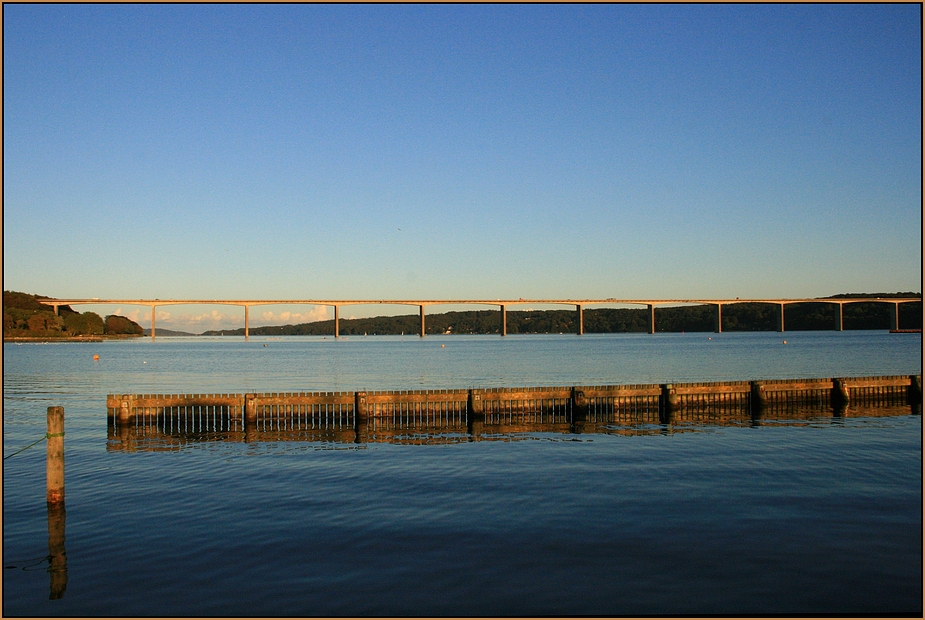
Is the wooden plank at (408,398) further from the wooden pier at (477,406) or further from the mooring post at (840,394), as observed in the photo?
the mooring post at (840,394)

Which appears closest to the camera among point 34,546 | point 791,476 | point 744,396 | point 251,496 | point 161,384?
point 34,546

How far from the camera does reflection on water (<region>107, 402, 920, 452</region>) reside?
25.5 meters

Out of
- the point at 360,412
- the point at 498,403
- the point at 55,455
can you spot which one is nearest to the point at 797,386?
the point at 498,403

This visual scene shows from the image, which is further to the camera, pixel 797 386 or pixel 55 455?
pixel 797 386

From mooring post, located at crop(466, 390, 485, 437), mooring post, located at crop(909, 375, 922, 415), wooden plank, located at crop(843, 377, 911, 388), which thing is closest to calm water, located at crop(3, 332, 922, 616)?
mooring post, located at crop(466, 390, 485, 437)

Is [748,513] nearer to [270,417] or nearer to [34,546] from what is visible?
[34,546]

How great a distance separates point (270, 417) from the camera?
90.9 ft

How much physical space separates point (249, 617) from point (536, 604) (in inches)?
164

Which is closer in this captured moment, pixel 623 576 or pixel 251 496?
pixel 623 576

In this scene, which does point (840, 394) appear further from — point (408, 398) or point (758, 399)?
point (408, 398)

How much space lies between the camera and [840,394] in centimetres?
3303

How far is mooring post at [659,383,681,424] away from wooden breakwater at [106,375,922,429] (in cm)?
4

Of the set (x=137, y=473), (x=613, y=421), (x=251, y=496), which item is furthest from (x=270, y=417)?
(x=613, y=421)

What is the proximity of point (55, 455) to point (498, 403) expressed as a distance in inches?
694
